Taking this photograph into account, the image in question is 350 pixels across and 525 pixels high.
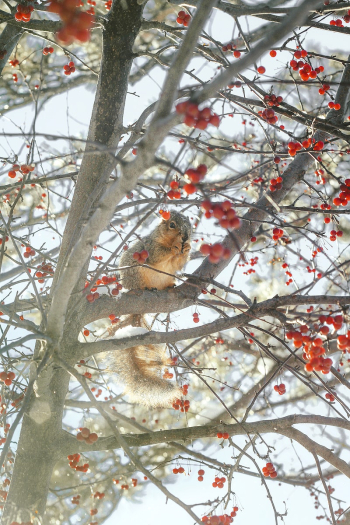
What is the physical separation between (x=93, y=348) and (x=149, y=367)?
84 centimetres

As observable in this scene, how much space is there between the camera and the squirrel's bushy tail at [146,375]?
11.4 feet

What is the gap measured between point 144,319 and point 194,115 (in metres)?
3.12

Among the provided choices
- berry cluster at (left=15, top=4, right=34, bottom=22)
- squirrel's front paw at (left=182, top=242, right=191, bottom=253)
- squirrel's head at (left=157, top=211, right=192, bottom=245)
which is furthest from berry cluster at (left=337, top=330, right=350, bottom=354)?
berry cluster at (left=15, top=4, right=34, bottom=22)

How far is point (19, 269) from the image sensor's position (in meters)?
3.38

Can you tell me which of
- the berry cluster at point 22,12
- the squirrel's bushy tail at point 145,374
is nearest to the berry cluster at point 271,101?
the berry cluster at point 22,12

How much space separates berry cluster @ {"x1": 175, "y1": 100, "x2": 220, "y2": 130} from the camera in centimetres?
128

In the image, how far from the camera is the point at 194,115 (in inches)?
51.1

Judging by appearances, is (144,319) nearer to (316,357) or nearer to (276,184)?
(276,184)

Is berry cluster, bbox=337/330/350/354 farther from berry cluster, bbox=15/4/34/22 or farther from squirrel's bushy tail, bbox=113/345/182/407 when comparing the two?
berry cluster, bbox=15/4/34/22

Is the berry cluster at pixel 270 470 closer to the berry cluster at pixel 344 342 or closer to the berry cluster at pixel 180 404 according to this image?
the berry cluster at pixel 180 404

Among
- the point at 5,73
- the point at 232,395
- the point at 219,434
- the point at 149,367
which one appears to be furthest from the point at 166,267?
the point at 5,73

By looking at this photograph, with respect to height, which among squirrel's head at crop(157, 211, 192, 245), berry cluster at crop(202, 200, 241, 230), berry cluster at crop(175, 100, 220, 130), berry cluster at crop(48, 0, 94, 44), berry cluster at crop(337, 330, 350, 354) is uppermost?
Result: squirrel's head at crop(157, 211, 192, 245)

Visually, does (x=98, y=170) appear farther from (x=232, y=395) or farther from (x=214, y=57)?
(x=232, y=395)

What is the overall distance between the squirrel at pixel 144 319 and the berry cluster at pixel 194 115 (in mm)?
1488
